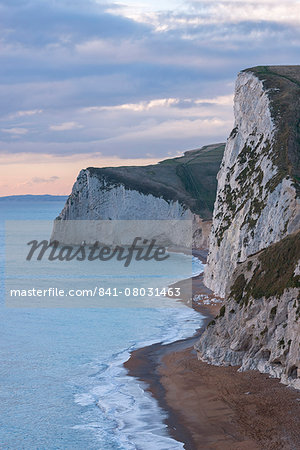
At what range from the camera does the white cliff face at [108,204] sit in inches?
4503

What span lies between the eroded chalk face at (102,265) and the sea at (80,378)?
22.3 ft

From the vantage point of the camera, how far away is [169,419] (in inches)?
961

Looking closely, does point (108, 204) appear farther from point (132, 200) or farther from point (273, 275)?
point (273, 275)

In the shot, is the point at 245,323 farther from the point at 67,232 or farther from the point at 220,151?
the point at 220,151

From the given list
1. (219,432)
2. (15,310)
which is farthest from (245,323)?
(15,310)

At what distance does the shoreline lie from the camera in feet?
70.1

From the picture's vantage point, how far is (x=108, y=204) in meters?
115

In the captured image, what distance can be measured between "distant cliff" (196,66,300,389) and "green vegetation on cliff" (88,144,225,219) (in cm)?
5451

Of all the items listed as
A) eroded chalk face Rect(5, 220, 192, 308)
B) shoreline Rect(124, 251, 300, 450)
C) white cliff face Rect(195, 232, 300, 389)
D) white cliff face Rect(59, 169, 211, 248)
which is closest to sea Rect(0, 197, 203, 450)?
shoreline Rect(124, 251, 300, 450)

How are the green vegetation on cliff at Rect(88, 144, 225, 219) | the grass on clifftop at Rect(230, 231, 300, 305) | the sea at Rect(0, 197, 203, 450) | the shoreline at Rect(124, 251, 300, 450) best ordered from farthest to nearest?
the green vegetation on cliff at Rect(88, 144, 225, 219) < the grass on clifftop at Rect(230, 231, 300, 305) < the sea at Rect(0, 197, 203, 450) < the shoreline at Rect(124, 251, 300, 450)

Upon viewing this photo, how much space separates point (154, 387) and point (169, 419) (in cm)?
485

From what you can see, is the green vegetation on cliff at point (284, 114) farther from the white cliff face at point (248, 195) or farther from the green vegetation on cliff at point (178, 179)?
the green vegetation on cliff at point (178, 179)

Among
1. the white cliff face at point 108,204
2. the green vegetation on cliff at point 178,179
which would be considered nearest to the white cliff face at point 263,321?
the white cliff face at point 108,204

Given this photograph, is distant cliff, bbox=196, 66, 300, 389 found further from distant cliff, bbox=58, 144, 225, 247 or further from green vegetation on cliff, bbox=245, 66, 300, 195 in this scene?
distant cliff, bbox=58, 144, 225, 247
